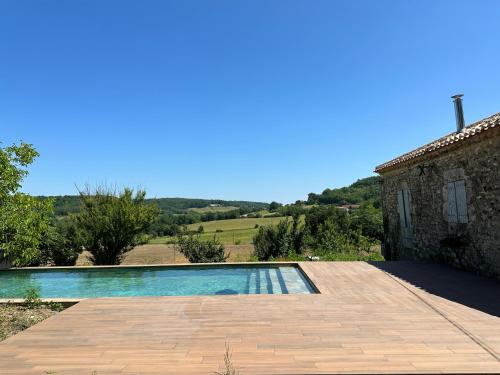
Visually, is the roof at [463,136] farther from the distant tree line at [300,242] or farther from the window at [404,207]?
the distant tree line at [300,242]

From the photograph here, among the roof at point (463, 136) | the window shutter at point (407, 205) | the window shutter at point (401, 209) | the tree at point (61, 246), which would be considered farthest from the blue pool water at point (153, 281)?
the roof at point (463, 136)

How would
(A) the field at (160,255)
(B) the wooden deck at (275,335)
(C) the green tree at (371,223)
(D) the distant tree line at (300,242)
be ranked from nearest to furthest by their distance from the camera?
(B) the wooden deck at (275,335) → (D) the distant tree line at (300,242) → (A) the field at (160,255) → (C) the green tree at (371,223)

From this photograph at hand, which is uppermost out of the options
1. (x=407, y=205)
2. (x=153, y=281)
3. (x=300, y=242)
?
(x=407, y=205)

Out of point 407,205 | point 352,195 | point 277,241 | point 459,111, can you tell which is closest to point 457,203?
point 407,205

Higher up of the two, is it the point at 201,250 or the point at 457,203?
the point at 457,203

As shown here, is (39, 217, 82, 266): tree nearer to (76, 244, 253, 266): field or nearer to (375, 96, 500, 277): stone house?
(76, 244, 253, 266): field

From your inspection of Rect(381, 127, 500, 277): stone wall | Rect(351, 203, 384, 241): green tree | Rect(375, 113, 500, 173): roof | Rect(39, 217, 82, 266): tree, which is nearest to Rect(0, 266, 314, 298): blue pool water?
Rect(39, 217, 82, 266): tree

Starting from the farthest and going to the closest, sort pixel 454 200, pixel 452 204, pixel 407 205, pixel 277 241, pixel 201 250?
pixel 277 241
pixel 201 250
pixel 407 205
pixel 452 204
pixel 454 200

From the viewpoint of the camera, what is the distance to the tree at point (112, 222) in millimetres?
13617

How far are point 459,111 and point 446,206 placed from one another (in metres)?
3.33

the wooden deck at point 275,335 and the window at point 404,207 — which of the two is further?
the window at point 404,207

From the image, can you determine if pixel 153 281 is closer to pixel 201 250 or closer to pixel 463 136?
pixel 201 250

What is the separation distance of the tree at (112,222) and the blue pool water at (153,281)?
251 centimetres

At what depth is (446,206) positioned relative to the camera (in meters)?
9.27
